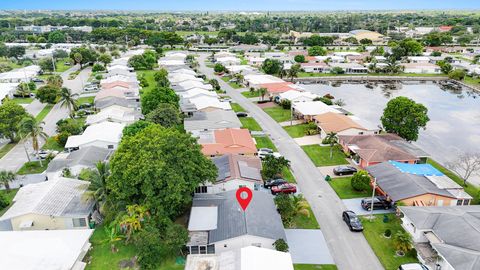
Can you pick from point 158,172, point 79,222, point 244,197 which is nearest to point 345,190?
point 244,197

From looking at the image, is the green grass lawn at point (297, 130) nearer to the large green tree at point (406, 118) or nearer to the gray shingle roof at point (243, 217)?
the large green tree at point (406, 118)

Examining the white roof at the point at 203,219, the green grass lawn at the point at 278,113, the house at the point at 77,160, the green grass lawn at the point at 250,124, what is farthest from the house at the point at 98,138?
the green grass lawn at the point at 278,113

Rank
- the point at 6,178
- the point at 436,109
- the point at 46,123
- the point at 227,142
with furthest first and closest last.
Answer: the point at 436,109, the point at 46,123, the point at 227,142, the point at 6,178

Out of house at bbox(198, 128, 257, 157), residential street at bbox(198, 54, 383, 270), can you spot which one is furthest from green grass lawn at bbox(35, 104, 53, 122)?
residential street at bbox(198, 54, 383, 270)

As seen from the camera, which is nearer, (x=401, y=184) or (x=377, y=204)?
(x=377, y=204)

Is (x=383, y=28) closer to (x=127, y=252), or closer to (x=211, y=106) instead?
(x=211, y=106)

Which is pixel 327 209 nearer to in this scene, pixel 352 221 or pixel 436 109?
pixel 352 221

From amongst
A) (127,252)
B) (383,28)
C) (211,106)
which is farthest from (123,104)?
(383,28)
